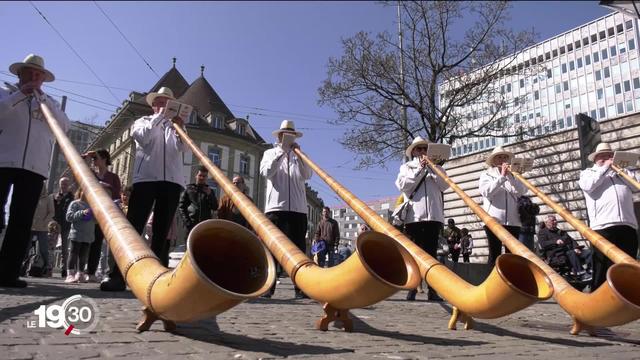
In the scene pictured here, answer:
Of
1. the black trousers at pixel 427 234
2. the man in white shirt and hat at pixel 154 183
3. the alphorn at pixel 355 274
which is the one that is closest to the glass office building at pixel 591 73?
the black trousers at pixel 427 234

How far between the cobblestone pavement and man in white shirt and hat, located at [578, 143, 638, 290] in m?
1.16

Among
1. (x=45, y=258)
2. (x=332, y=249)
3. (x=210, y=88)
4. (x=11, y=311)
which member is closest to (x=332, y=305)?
(x=11, y=311)

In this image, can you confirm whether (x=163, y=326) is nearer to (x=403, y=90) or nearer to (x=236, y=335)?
(x=236, y=335)

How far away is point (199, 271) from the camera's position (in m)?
1.75

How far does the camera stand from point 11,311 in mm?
2982

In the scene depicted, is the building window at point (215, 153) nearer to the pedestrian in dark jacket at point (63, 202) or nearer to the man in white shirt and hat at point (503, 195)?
the pedestrian in dark jacket at point (63, 202)

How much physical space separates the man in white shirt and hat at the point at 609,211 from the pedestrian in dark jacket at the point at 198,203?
498 centimetres

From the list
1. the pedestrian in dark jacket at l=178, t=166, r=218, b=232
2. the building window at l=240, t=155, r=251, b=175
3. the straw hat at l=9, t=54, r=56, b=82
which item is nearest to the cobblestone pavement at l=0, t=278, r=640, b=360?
the straw hat at l=9, t=54, r=56, b=82

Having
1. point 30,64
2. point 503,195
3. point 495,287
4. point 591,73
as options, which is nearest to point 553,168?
point 503,195

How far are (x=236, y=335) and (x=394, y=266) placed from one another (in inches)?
36.6

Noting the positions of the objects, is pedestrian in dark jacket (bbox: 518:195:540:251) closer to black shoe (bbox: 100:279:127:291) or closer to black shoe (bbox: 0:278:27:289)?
black shoe (bbox: 100:279:127:291)

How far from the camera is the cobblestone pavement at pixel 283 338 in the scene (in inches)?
79.9

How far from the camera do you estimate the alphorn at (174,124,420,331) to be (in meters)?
2.25

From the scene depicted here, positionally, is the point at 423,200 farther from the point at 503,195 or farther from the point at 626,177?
the point at 626,177
